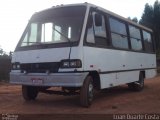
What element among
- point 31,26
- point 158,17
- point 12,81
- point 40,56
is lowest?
point 12,81

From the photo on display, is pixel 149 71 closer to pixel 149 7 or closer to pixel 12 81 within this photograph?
pixel 12 81

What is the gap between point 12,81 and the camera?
10336mm

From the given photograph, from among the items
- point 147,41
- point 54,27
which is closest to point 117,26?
point 54,27

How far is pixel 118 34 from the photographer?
40.9 feet

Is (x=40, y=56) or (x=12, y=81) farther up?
(x=40, y=56)

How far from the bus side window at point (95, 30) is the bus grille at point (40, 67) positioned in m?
1.18

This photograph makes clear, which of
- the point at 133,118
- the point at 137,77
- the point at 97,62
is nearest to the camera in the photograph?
the point at 133,118

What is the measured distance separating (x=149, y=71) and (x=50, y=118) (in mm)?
9215

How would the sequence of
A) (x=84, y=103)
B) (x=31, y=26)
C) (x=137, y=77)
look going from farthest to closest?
(x=137, y=77), (x=31, y=26), (x=84, y=103)

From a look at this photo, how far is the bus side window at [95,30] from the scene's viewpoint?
9.90 metres

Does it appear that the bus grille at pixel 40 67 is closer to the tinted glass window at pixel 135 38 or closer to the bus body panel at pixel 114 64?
the bus body panel at pixel 114 64

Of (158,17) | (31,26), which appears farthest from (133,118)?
(158,17)

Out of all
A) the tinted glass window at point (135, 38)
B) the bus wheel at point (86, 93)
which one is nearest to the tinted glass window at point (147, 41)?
the tinted glass window at point (135, 38)

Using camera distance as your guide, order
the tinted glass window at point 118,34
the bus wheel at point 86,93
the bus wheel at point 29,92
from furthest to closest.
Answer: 1. the tinted glass window at point 118,34
2. the bus wheel at point 29,92
3. the bus wheel at point 86,93
